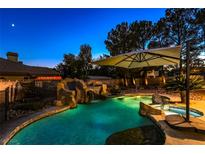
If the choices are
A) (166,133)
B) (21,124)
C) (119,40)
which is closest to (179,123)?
(166,133)

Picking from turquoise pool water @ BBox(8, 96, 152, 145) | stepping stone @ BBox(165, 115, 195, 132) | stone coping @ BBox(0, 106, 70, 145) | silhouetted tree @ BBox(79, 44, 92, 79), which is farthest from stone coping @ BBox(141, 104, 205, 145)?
silhouetted tree @ BBox(79, 44, 92, 79)

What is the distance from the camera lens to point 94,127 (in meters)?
6.50

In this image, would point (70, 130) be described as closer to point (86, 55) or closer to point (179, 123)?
point (179, 123)

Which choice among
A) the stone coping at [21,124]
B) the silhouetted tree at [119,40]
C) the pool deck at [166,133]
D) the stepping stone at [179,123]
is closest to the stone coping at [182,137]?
the pool deck at [166,133]

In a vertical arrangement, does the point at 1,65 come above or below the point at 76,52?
below

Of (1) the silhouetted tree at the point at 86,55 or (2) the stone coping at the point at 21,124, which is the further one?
(1) the silhouetted tree at the point at 86,55

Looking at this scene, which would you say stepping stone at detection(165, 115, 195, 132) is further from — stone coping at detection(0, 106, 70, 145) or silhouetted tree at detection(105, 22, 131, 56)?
silhouetted tree at detection(105, 22, 131, 56)

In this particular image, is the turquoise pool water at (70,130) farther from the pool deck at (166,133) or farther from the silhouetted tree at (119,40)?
the silhouetted tree at (119,40)

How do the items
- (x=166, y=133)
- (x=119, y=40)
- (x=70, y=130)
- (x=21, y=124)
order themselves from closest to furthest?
(x=166, y=133) < (x=21, y=124) < (x=70, y=130) < (x=119, y=40)

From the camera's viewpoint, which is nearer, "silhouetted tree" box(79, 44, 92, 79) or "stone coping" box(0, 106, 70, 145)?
"stone coping" box(0, 106, 70, 145)

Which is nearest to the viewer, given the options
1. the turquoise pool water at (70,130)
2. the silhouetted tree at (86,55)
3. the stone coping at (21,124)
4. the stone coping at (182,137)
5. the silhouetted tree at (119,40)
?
the stone coping at (182,137)
